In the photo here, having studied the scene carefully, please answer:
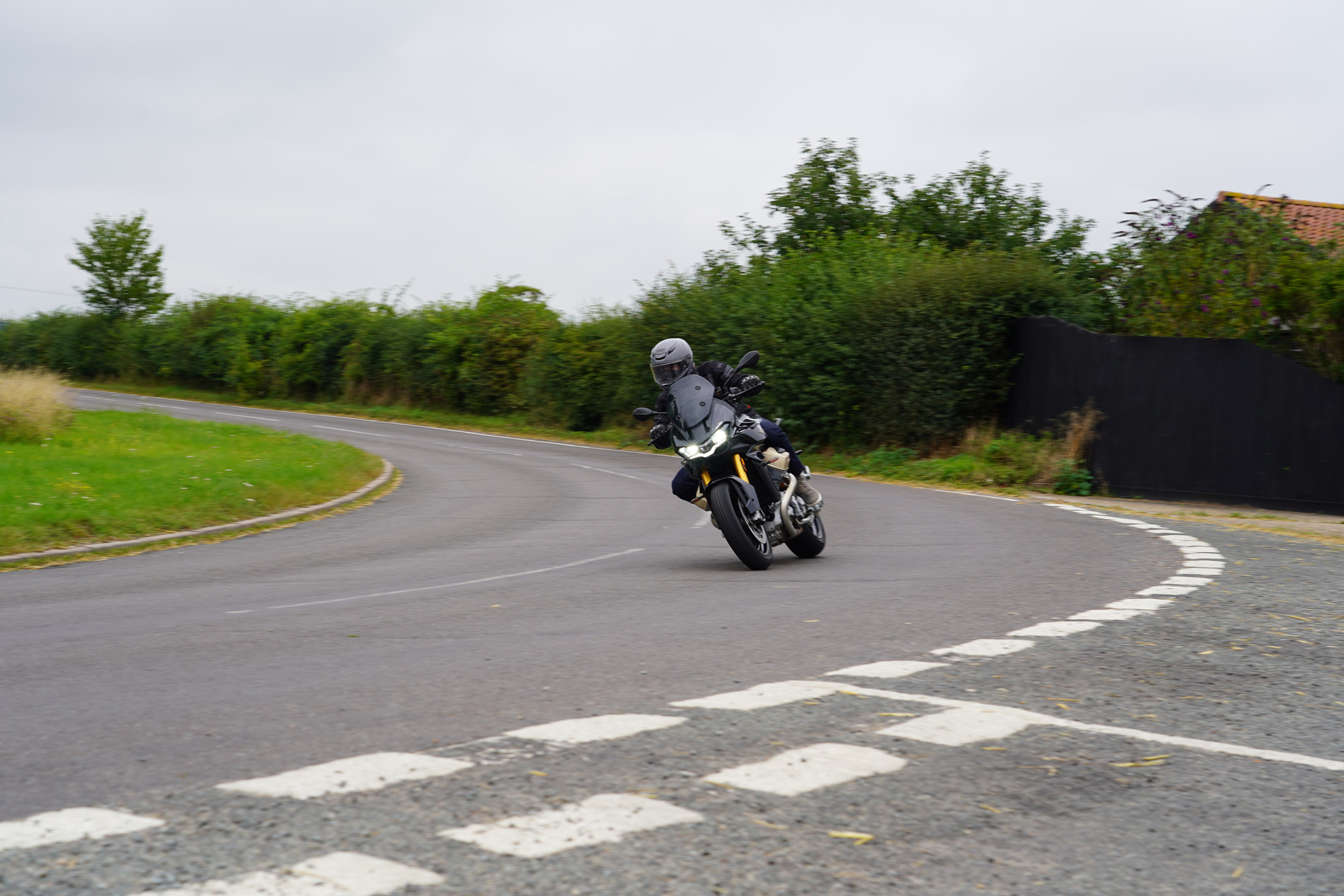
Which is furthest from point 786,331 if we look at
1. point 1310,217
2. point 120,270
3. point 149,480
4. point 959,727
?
point 120,270

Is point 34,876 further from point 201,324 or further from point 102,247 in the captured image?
point 102,247

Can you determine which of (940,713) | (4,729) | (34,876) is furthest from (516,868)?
(4,729)

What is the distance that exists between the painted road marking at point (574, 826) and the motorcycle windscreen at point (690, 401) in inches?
268

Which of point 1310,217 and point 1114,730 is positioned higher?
point 1310,217

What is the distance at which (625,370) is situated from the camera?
3191 centimetres

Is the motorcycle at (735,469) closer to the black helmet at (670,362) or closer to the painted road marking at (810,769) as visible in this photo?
the black helmet at (670,362)

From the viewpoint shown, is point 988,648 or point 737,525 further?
point 737,525

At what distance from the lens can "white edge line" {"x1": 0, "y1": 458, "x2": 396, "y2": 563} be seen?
11812 millimetres

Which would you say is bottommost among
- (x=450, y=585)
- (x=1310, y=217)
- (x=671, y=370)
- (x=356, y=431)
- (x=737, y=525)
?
(x=450, y=585)

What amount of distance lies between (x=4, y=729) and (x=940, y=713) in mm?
3886

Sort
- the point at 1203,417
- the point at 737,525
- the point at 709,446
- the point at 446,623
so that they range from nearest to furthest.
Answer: the point at 446,623 → the point at 737,525 → the point at 709,446 → the point at 1203,417

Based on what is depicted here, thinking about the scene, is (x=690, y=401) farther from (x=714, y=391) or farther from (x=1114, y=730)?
(x=1114, y=730)

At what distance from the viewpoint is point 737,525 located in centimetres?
1032

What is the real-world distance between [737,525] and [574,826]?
260 inches
